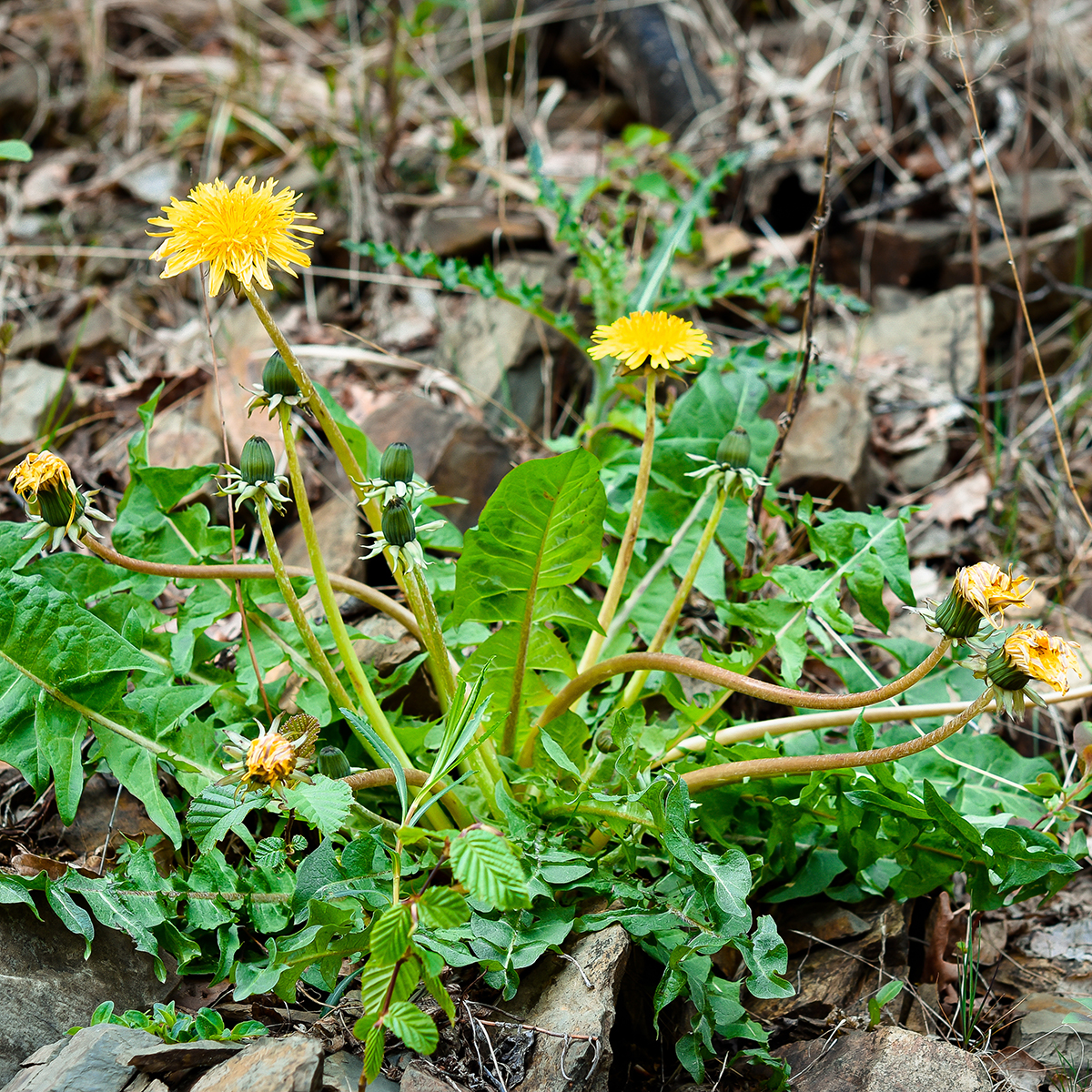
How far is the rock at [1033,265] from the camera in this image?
3.93m

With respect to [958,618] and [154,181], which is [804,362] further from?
[154,181]

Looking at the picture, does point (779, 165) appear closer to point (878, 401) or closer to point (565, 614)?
point (878, 401)

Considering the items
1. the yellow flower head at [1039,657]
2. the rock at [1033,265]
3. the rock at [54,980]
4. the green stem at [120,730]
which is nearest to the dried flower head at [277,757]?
the green stem at [120,730]

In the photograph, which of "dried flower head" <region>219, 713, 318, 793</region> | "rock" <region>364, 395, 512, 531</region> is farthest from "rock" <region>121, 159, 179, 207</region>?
"dried flower head" <region>219, 713, 318, 793</region>

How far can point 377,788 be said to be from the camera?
1936 millimetres

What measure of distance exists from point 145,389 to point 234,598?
5.97ft

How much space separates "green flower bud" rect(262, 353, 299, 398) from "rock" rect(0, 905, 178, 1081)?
3.43ft

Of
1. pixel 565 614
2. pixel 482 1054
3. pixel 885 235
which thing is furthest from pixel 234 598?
pixel 885 235

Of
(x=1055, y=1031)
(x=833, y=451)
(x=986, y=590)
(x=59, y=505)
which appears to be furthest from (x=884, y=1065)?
(x=833, y=451)

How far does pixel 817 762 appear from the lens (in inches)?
65.0

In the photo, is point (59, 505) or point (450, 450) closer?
point (59, 505)

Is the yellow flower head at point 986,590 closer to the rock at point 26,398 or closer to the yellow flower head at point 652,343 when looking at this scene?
the yellow flower head at point 652,343

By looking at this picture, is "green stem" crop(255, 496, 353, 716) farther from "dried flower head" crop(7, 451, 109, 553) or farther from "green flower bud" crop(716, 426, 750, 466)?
"green flower bud" crop(716, 426, 750, 466)

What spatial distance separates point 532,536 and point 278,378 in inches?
21.9
